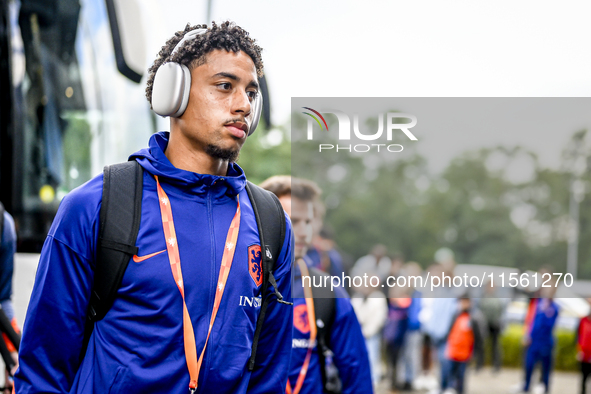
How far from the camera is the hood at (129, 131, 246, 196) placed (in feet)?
5.77

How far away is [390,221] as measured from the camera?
4247 centimetres

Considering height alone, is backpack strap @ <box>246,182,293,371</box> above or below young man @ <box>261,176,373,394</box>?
above

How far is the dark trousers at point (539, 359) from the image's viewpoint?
9961 millimetres

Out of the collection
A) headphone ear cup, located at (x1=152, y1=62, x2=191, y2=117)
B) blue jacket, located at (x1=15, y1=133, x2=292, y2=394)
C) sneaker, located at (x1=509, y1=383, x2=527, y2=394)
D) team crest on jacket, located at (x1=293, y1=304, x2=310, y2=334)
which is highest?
headphone ear cup, located at (x1=152, y1=62, x2=191, y2=117)

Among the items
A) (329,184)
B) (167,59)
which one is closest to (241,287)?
(167,59)

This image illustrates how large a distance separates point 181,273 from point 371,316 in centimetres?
743

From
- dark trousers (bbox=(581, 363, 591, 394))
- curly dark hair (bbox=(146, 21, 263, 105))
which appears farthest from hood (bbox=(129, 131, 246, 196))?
dark trousers (bbox=(581, 363, 591, 394))

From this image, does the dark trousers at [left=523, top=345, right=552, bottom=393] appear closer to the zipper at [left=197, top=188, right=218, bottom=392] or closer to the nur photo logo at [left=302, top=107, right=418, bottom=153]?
the nur photo logo at [left=302, top=107, right=418, bottom=153]

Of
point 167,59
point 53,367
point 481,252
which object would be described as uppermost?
point 167,59

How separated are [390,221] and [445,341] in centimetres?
3371

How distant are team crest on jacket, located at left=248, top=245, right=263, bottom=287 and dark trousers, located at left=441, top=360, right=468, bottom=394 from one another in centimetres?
801

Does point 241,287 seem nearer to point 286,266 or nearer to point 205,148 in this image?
point 286,266

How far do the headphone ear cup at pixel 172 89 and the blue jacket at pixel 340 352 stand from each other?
1658mm

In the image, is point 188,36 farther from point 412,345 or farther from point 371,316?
point 412,345
